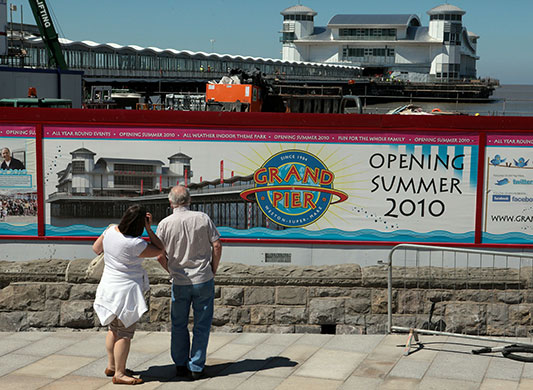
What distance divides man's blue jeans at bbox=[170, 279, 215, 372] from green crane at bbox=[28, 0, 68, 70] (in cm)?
4970

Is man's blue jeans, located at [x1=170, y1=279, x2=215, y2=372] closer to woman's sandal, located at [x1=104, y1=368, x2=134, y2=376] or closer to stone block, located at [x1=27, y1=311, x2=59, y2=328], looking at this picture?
woman's sandal, located at [x1=104, y1=368, x2=134, y2=376]

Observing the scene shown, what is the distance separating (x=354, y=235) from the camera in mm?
8586

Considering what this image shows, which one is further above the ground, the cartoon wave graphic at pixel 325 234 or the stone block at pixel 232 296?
the cartoon wave graphic at pixel 325 234

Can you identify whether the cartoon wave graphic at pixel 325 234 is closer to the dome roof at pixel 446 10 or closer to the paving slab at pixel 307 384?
the paving slab at pixel 307 384

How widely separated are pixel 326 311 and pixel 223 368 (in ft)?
5.71

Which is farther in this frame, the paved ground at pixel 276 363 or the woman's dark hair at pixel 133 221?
the paved ground at pixel 276 363

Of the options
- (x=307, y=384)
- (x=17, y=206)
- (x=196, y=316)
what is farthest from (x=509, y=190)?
(x=17, y=206)

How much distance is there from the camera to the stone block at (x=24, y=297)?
8.27m

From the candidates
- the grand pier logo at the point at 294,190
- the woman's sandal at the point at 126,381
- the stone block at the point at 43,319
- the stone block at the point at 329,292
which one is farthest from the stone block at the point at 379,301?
the stone block at the point at 43,319

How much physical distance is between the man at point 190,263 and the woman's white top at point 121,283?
0.91 feet

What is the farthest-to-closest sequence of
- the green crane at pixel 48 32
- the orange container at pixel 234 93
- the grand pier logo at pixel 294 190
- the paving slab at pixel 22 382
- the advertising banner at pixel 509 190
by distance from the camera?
the green crane at pixel 48 32 < the orange container at pixel 234 93 < the grand pier logo at pixel 294 190 < the advertising banner at pixel 509 190 < the paving slab at pixel 22 382

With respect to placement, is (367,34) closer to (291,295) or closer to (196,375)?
(291,295)

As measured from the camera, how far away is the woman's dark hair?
617cm

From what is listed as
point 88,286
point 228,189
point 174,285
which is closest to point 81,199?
point 88,286
